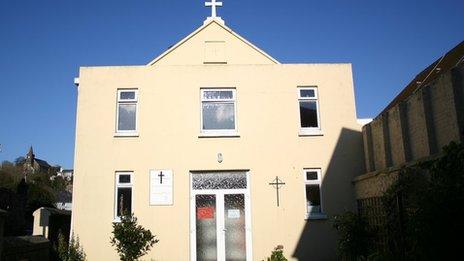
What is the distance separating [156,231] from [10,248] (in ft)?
15.1

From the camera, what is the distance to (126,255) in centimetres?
1170

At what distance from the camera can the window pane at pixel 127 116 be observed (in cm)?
1352

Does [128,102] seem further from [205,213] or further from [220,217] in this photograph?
[220,217]

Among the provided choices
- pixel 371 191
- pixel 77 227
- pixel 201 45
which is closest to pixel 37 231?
pixel 77 227

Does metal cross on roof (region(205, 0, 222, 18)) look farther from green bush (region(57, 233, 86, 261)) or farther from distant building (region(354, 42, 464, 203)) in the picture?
green bush (region(57, 233, 86, 261))

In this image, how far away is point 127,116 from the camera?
13586 millimetres

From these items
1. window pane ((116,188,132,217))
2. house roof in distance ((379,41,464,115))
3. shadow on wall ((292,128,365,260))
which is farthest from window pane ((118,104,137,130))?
house roof in distance ((379,41,464,115))

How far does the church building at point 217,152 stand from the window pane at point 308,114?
0.03m

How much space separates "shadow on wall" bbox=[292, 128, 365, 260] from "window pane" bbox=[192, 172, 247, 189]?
2.38 meters

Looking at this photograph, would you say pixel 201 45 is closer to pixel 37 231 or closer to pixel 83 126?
pixel 83 126

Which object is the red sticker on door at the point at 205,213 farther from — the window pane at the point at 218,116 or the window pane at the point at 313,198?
the window pane at the point at 313,198

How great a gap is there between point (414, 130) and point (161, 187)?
716 centimetres

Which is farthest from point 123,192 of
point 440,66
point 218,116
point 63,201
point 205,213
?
point 63,201

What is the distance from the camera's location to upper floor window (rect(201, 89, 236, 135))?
44.6 feet
